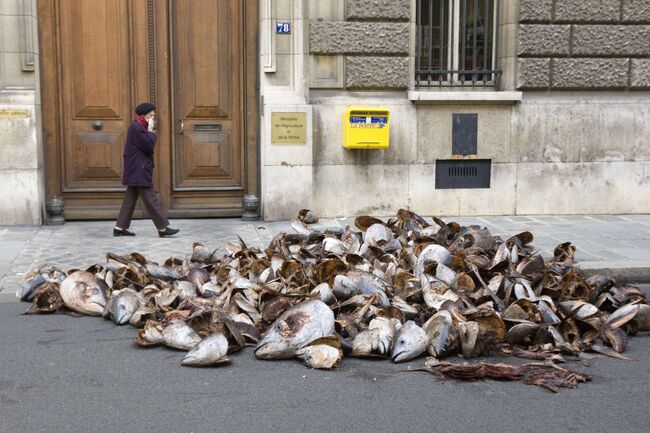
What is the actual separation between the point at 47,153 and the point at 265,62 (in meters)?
3.00

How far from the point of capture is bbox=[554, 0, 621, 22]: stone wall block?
458 inches

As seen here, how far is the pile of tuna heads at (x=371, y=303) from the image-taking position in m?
5.88

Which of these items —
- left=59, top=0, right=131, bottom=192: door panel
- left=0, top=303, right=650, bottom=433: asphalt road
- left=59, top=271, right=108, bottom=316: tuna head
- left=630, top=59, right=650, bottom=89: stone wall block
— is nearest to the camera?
left=0, top=303, right=650, bottom=433: asphalt road

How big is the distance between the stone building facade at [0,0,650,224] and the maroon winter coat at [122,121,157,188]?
139cm

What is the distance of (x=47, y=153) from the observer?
36.7 feet

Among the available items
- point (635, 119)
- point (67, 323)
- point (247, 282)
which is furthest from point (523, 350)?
point (635, 119)

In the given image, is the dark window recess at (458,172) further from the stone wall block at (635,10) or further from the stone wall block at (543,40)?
the stone wall block at (635,10)

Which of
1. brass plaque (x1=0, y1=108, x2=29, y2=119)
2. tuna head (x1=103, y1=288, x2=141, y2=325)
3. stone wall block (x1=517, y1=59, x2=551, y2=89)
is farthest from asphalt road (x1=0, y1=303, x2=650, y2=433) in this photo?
stone wall block (x1=517, y1=59, x2=551, y2=89)

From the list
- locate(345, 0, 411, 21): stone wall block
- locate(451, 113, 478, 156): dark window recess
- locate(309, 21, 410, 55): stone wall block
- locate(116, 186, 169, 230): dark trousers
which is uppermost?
locate(345, 0, 411, 21): stone wall block

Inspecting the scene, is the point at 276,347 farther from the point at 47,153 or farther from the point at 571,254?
the point at 47,153

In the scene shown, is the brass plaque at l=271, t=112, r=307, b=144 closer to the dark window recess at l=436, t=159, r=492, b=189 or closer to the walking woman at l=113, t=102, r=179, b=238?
the walking woman at l=113, t=102, r=179, b=238

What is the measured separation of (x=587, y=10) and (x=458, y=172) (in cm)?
273

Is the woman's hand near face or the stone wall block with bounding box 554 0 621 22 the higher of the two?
the stone wall block with bounding box 554 0 621 22

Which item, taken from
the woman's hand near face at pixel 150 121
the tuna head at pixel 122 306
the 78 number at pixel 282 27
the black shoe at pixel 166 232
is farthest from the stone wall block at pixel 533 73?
the tuna head at pixel 122 306
